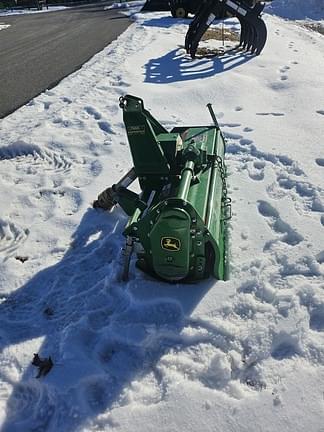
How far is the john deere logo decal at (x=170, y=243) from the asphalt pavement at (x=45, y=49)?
220 inches

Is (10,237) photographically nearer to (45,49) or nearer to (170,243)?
(170,243)

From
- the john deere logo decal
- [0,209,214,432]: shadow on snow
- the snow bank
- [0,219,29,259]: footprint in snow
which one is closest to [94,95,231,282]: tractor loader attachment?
the john deere logo decal

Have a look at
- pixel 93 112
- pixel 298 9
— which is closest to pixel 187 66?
pixel 93 112

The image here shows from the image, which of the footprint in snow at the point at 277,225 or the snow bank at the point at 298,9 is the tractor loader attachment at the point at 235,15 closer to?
the footprint in snow at the point at 277,225

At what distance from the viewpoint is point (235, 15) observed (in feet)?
34.6

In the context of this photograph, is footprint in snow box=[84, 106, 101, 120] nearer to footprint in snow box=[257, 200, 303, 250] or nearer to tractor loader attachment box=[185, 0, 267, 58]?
footprint in snow box=[257, 200, 303, 250]

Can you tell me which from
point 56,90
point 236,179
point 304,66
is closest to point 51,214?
point 236,179

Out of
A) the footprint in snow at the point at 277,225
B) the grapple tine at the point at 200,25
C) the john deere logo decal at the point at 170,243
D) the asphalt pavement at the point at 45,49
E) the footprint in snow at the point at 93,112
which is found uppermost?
the grapple tine at the point at 200,25

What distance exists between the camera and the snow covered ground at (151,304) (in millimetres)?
2598

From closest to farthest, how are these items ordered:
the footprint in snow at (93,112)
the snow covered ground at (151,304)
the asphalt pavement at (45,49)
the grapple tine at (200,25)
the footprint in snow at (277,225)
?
the snow covered ground at (151,304) → the footprint in snow at (277,225) → the footprint in snow at (93,112) → the asphalt pavement at (45,49) → the grapple tine at (200,25)

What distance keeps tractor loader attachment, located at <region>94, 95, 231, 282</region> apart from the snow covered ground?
217 millimetres

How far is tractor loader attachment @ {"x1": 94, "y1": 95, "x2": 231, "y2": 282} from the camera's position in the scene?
300 cm

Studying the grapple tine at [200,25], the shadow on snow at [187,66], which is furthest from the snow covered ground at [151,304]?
the grapple tine at [200,25]

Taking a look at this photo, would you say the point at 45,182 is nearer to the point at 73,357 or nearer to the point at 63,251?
the point at 63,251
